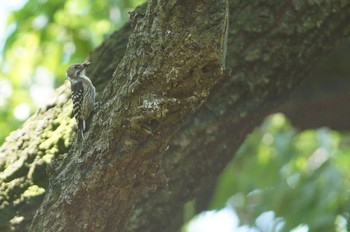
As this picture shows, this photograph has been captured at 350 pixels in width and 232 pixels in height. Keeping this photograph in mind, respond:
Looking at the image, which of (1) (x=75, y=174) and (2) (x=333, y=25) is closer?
(1) (x=75, y=174)

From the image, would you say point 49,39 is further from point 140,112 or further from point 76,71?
point 140,112

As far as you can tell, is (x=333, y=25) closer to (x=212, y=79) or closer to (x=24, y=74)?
(x=212, y=79)

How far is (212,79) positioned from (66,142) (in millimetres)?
1213

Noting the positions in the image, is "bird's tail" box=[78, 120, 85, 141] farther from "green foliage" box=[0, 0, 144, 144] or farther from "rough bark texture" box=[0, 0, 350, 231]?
"green foliage" box=[0, 0, 144, 144]

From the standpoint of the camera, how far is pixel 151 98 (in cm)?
330

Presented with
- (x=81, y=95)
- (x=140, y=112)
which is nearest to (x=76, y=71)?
(x=81, y=95)

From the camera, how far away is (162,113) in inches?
130

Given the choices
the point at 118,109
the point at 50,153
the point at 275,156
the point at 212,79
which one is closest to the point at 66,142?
the point at 50,153

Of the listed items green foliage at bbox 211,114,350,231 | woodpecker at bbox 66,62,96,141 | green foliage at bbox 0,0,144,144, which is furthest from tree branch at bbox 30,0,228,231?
green foliage at bbox 0,0,144,144

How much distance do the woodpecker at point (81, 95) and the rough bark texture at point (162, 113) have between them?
79 millimetres

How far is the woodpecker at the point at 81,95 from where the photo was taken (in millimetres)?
3916

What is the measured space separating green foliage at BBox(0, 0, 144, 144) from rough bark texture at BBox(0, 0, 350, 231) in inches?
81.4

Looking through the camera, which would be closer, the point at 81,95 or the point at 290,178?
the point at 81,95

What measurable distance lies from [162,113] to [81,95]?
95 centimetres
